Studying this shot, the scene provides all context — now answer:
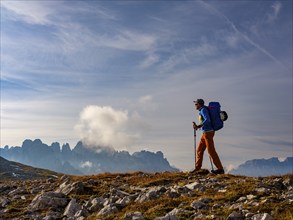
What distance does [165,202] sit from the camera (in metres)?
14.5

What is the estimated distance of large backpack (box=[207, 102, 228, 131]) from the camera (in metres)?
22.8

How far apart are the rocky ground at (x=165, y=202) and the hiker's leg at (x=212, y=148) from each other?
2028 millimetres

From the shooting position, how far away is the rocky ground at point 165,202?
1238 centimetres

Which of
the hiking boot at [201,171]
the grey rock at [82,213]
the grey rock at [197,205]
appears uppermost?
the hiking boot at [201,171]

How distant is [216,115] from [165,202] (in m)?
9.67

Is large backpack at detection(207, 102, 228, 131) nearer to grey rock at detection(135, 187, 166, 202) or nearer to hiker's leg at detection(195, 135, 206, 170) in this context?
hiker's leg at detection(195, 135, 206, 170)

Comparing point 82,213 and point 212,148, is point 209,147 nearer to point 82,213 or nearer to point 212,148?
point 212,148

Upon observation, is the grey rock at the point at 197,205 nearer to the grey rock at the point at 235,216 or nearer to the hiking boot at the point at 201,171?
the grey rock at the point at 235,216

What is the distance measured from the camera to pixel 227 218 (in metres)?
11.6

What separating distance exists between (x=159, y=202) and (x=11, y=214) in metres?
6.77

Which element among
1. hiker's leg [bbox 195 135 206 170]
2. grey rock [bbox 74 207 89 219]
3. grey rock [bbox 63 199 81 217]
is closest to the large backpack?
hiker's leg [bbox 195 135 206 170]

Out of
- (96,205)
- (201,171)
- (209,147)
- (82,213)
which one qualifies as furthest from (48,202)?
(209,147)

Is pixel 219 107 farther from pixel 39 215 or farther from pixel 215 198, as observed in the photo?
pixel 39 215

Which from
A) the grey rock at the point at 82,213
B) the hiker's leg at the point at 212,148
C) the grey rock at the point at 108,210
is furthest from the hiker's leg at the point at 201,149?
the grey rock at the point at 82,213
